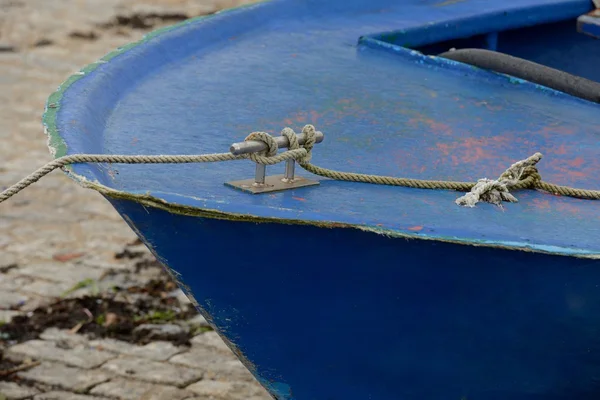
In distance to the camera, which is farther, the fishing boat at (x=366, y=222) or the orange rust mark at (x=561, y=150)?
the orange rust mark at (x=561, y=150)

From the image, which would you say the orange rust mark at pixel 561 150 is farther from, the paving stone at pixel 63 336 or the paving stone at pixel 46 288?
the paving stone at pixel 46 288

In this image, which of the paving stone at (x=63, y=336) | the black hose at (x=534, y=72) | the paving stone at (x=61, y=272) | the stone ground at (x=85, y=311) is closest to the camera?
the black hose at (x=534, y=72)

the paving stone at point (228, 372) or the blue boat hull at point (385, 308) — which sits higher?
the blue boat hull at point (385, 308)

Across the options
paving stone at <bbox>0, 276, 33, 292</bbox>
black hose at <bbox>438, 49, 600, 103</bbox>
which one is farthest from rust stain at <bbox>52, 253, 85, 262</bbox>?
black hose at <bbox>438, 49, 600, 103</bbox>

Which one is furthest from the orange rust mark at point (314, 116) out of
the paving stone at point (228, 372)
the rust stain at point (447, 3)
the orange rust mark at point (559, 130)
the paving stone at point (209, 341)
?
the rust stain at point (447, 3)

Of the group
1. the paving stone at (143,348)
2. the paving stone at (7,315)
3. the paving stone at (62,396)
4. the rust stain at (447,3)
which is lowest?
the paving stone at (62,396)

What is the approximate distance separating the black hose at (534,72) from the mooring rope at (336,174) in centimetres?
86

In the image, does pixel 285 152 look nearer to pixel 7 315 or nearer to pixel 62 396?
pixel 62 396

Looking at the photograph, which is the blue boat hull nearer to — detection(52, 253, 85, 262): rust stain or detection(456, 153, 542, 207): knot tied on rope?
detection(456, 153, 542, 207): knot tied on rope

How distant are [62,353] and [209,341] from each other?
0.55 metres

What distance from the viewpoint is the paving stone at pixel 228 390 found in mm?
3463

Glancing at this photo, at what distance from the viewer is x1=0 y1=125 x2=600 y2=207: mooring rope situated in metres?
2.27

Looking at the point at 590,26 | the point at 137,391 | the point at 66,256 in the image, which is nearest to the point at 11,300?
the point at 66,256

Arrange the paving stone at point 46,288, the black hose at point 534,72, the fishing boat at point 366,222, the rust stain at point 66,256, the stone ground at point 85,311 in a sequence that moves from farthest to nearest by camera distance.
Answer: the rust stain at point 66,256
the paving stone at point 46,288
the stone ground at point 85,311
the black hose at point 534,72
the fishing boat at point 366,222
